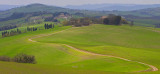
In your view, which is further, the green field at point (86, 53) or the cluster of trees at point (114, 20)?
the cluster of trees at point (114, 20)

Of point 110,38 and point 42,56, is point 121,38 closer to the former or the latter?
point 110,38

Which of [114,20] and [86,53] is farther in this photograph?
[114,20]

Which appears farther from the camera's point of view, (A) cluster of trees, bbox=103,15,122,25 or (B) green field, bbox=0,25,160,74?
(A) cluster of trees, bbox=103,15,122,25

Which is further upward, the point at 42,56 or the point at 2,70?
the point at 2,70

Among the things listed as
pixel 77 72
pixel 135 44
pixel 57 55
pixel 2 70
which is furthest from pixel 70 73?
pixel 135 44

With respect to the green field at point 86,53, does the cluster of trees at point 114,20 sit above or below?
above

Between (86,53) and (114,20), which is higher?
(114,20)

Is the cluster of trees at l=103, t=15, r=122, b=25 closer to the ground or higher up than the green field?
higher up

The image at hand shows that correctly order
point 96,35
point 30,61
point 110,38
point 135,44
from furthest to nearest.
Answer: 1. point 96,35
2. point 110,38
3. point 135,44
4. point 30,61
